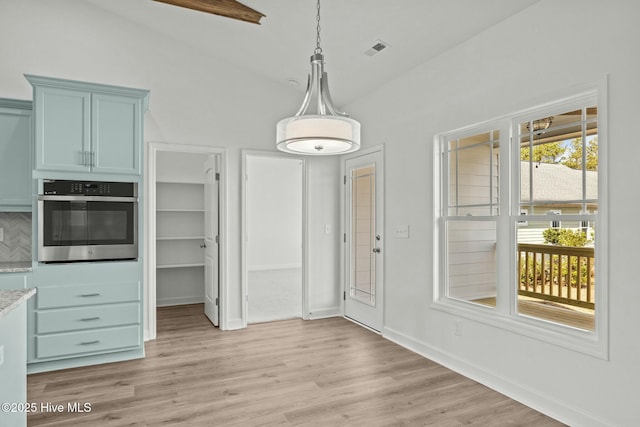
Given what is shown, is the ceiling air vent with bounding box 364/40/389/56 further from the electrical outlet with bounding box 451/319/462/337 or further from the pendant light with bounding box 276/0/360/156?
the electrical outlet with bounding box 451/319/462/337

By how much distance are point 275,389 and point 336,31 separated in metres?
3.09

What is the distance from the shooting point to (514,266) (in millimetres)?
2988

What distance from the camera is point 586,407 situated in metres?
2.43

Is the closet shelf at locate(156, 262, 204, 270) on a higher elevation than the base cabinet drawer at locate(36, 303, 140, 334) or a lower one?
higher

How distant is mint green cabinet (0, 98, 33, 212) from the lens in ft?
11.6

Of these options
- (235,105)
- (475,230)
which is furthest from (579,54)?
(235,105)

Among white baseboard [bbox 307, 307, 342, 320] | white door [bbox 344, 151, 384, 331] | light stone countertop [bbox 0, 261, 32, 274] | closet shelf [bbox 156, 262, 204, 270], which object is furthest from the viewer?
closet shelf [bbox 156, 262, 204, 270]

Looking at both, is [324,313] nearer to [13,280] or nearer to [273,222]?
[273,222]

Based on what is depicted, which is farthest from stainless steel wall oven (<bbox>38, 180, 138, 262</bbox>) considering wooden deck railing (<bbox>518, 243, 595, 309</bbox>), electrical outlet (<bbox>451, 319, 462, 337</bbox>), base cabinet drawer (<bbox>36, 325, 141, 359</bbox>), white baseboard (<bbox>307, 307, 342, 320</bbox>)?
wooden deck railing (<bbox>518, 243, 595, 309</bbox>)

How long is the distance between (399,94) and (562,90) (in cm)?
176

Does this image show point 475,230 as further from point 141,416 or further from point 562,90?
point 141,416

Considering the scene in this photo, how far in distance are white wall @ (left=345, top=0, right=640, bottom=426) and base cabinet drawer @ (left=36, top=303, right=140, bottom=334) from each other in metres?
2.60

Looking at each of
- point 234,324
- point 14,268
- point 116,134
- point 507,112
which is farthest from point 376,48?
point 14,268

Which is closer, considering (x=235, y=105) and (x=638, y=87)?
(x=638, y=87)
